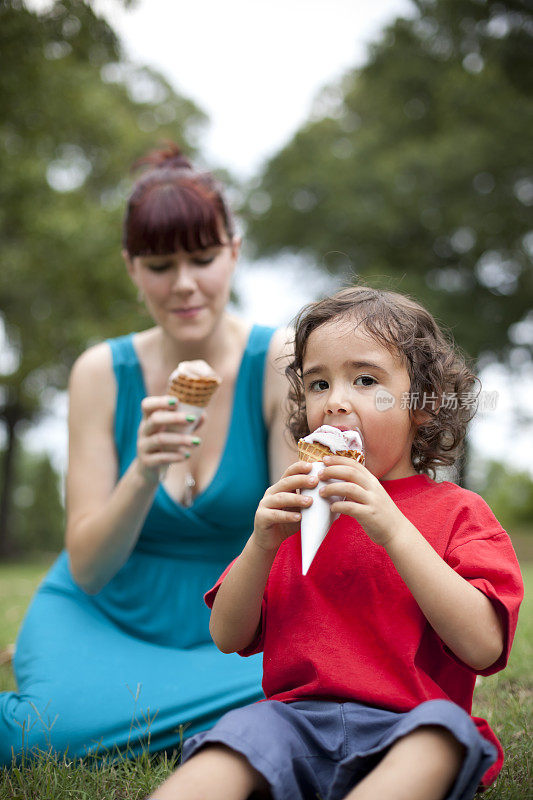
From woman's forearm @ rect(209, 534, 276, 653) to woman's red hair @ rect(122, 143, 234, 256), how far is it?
164 centimetres

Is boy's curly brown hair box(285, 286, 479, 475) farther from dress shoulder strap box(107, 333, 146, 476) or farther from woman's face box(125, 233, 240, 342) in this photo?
dress shoulder strap box(107, 333, 146, 476)

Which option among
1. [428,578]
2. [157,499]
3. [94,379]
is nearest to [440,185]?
[94,379]

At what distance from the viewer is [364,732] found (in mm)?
1830

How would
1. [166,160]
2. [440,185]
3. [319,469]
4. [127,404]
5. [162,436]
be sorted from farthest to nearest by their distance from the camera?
[440,185] → [166,160] → [127,404] → [162,436] → [319,469]

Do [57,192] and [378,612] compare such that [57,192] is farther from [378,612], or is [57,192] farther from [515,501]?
[378,612]

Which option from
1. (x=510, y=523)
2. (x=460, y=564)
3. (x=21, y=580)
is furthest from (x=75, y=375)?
(x=510, y=523)

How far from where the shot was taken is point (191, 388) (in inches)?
116

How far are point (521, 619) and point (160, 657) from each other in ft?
10.9

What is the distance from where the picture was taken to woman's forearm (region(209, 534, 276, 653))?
1.95 meters

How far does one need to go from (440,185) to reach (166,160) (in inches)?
623

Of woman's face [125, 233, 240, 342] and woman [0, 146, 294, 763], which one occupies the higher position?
woman's face [125, 233, 240, 342]

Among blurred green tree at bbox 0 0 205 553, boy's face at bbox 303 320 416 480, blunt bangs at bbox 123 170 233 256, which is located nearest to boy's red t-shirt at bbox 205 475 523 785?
boy's face at bbox 303 320 416 480

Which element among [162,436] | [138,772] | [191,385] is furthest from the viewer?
[191,385]

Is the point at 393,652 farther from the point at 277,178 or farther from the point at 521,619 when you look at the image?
the point at 277,178
